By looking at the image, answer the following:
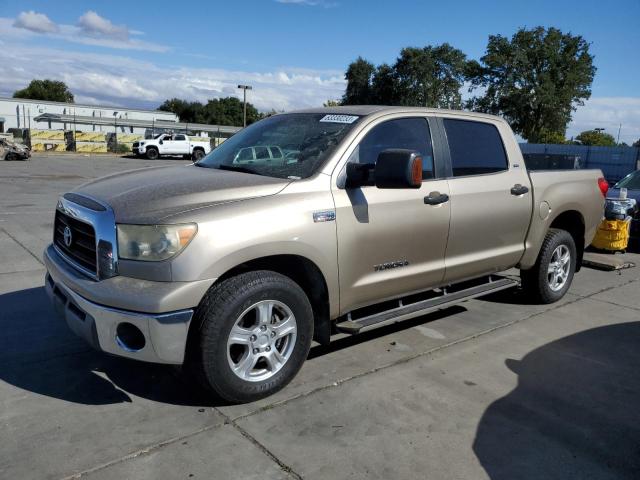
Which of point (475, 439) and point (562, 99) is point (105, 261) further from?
point (562, 99)

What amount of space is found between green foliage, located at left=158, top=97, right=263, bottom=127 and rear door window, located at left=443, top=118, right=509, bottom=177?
9843 centimetres

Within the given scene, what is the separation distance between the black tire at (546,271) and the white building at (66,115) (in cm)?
5546

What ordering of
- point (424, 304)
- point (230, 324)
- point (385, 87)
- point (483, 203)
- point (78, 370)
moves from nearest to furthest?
point (230, 324) < point (78, 370) < point (424, 304) < point (483, 203) < point (385, 87)

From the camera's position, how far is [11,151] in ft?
97.2

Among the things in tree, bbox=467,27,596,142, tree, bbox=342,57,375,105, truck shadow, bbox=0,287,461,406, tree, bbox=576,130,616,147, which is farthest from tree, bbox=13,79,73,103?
truck shadow, bbox=0,287,461,406

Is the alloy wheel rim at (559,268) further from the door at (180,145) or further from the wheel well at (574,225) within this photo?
the door at (180,145)

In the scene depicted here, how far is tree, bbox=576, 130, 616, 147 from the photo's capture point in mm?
65250

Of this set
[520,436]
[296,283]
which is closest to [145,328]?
[296,283]

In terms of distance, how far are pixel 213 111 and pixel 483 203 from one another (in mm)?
104021

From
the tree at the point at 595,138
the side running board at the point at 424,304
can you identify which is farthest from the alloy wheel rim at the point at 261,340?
the tree at the point at 595,138

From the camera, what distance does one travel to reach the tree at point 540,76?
51875 mm

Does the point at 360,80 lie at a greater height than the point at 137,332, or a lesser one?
greater

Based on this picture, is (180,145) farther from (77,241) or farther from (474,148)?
(77,241)

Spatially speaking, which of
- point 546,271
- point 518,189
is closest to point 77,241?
point 518,189
